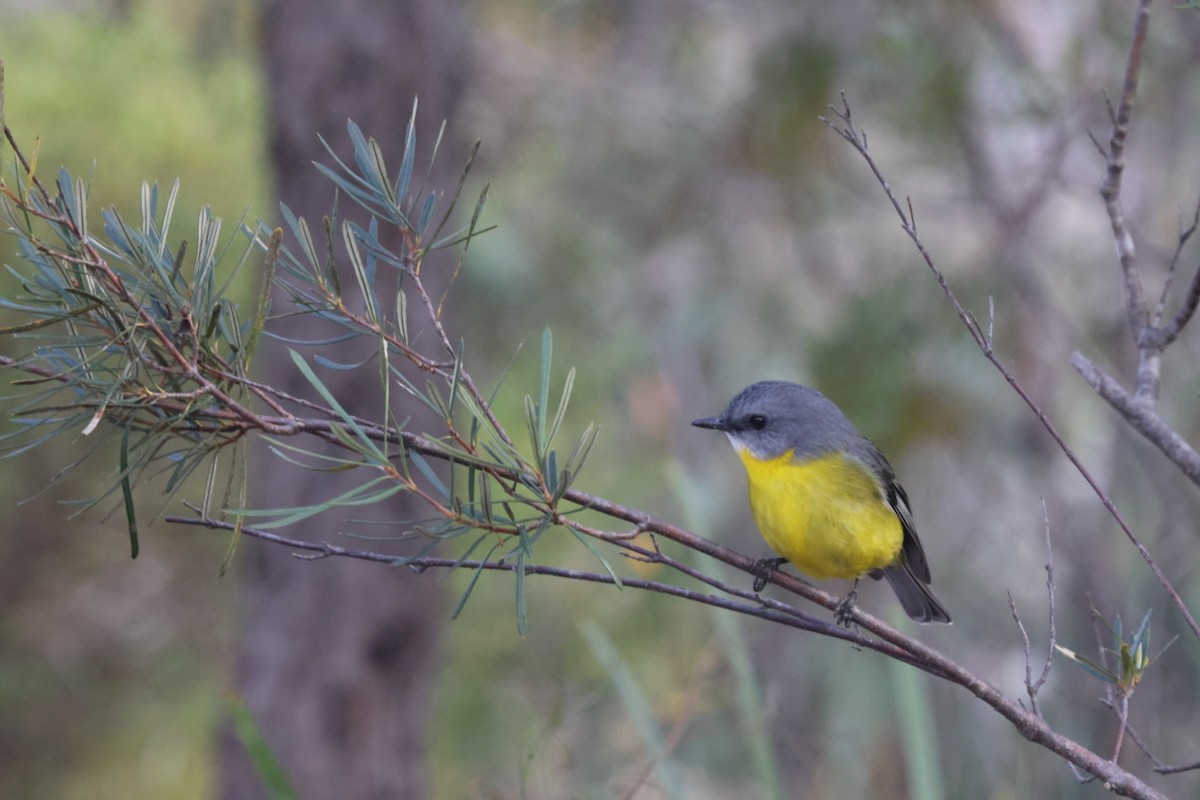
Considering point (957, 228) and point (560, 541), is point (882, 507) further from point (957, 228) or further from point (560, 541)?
point (957, 228)

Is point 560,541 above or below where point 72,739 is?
above

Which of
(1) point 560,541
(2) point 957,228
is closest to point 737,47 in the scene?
(2) point 957,228

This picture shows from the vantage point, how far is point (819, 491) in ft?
6.57

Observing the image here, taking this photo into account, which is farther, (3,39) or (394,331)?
(3,39)

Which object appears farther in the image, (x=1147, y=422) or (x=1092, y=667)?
(x=1147, y=422)

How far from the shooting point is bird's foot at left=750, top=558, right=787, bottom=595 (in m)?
1.14

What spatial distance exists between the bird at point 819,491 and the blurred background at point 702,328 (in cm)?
18

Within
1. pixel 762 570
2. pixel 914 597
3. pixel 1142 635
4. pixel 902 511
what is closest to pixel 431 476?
pixel 762 570

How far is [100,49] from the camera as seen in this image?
5.09 m

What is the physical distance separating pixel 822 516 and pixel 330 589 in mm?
2292

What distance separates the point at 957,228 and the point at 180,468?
21.6 feet

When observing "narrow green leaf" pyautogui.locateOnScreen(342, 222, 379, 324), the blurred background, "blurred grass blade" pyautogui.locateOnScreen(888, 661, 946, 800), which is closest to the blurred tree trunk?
the blurred background

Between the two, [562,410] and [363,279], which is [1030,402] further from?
[363,279]

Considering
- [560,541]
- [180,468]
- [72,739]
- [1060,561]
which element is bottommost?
[72,739]
